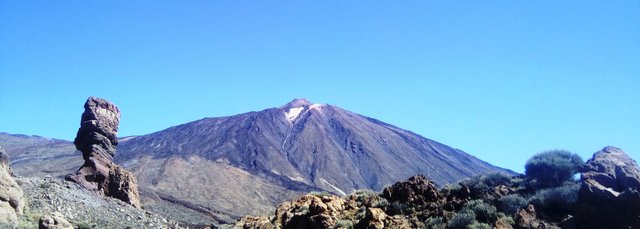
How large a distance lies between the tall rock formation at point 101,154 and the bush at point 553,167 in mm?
18520

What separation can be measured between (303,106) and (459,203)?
367 ft

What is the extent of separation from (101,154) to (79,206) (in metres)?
5.33

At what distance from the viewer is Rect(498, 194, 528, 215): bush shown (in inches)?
490

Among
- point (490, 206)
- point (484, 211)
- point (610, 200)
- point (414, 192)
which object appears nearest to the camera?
point (610, 200)

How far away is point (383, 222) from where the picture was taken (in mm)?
11117

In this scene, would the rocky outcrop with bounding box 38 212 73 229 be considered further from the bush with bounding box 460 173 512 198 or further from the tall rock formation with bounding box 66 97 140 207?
the tall rock formation with bounding box 66 97 140 207

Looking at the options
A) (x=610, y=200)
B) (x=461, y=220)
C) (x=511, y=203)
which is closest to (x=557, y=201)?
(x=511, y=203)

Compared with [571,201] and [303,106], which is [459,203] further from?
[303,106]

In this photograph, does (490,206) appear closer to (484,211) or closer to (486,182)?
(484,211)

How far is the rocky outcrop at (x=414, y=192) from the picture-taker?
44.6 feet

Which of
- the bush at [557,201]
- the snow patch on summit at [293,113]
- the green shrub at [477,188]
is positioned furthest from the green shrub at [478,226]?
the snow patch on summit at [293,113]

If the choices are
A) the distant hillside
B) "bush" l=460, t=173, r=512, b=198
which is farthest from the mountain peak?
"bush" l=460, t=173, r=512, b=198

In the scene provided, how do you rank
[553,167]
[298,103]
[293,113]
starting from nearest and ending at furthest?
1. [553,167]
2. [293,113]
3. [298,103]

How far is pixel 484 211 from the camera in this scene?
1220 centimetres
